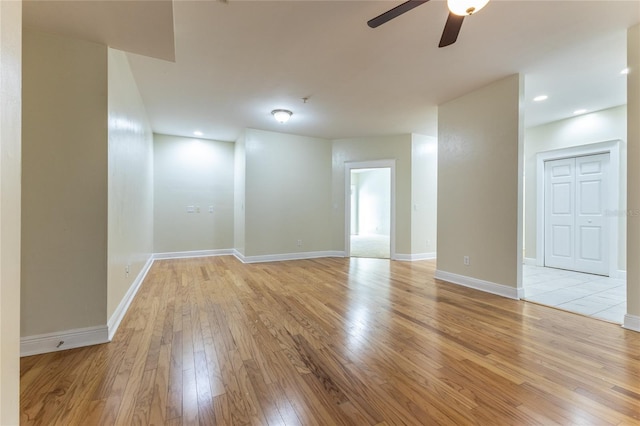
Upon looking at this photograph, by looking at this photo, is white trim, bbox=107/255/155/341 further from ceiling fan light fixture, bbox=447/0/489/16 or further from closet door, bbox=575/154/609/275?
closet door, bbox=575/154/609/275

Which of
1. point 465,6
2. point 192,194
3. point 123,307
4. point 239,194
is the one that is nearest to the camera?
point 465,6

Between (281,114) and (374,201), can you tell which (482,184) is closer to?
(281,114)

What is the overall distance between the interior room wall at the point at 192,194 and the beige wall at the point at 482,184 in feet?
14.9

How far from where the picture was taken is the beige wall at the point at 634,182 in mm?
2234

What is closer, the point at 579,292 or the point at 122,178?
the point at 122,178

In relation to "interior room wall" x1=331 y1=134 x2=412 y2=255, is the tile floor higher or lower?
lower

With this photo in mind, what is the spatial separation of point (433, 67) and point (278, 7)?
177cm

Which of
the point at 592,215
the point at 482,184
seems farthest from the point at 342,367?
the point at 592,215

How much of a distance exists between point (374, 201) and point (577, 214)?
263 inches

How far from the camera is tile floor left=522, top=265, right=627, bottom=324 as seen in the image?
8.93ft

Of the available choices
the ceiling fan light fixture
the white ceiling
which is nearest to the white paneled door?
the white ceiling

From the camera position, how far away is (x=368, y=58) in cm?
265

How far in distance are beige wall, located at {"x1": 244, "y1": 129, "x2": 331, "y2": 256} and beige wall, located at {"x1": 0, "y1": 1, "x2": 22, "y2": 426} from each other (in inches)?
167

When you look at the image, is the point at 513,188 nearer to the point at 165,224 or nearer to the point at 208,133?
the point at 208,133
